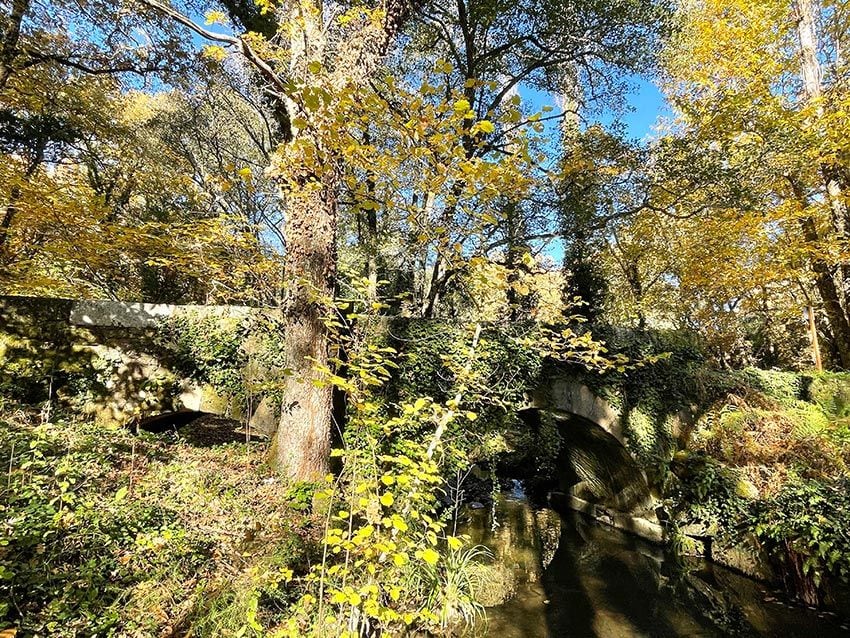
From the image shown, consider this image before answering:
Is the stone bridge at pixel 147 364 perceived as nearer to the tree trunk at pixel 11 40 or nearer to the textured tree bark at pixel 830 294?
the tree trunk at pixel 11 40

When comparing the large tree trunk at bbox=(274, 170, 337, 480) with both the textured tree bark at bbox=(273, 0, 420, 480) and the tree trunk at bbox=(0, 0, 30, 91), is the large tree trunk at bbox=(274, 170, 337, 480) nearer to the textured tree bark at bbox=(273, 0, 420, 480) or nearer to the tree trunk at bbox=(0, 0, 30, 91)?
the textured tree bark at bbox=(273, 0, 420, 480)

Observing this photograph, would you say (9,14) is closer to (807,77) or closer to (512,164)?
(512,164)

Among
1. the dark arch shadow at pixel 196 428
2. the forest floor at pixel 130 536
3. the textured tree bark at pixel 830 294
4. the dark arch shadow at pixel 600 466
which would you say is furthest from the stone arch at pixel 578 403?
the textured tree bark at pixel 830 294

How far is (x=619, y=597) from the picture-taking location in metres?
4.64

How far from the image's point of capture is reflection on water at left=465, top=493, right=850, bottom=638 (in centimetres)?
396

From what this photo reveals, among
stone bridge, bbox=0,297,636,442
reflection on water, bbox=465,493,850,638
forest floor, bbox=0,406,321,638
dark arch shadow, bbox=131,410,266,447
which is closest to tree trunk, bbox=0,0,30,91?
stone bridge, bbox=0,297,636,442

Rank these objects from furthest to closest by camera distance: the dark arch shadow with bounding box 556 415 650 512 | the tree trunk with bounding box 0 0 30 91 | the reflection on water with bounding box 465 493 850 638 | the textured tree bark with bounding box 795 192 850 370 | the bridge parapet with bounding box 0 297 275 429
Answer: the textured tree bark with bounding box 795 192 850 370
the dark arch shadow with bounding box 556 415 650 512
the bridge parapet with bounding box 0 297 275 429
the reflection on water with bounding box 465 493 850 638
the tree trunk with bounding box 0 0 30 91

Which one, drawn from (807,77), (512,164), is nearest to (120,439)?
(512,164)

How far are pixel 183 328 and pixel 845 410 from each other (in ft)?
34.3

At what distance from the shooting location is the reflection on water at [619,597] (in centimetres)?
396

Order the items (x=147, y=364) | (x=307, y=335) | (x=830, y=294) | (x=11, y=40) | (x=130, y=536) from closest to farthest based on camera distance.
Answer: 1. (x=130, y=536)
2. (x=307, y=335)
3. (x=11, y=40)
4. (x=147, y=364)
5. (x=830, y=294)

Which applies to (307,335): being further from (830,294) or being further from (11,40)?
→ (830,294)

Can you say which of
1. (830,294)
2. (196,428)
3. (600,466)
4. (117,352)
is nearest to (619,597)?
(600,466)

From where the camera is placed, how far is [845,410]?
21.5 ft
